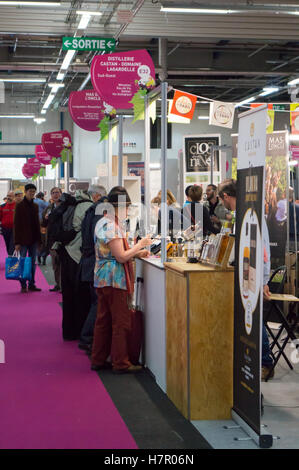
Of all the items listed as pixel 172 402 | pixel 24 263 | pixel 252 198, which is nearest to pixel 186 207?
pixel 24 263

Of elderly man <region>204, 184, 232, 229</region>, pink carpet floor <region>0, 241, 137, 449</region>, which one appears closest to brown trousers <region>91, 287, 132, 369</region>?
pink carpet floor <region>0, 241, 137, 449</region>

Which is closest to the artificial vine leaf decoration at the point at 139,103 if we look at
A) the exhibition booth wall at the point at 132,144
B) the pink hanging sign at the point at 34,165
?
the pink hanging sign at the point at 34,165

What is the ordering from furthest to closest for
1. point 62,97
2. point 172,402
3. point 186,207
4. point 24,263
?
point 62,97 < point 24,263 < point 186,207 < point 172,402

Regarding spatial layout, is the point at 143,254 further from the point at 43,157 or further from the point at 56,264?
the point at 43,157

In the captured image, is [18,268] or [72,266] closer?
[72,266]

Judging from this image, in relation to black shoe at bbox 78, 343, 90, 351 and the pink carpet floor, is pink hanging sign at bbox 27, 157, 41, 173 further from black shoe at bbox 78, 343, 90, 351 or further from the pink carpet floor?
black shoe at bbox 78, 343, 90, 351

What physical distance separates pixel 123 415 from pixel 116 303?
1.08 meters

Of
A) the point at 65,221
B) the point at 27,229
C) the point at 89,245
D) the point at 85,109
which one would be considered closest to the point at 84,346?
the point at 89,245

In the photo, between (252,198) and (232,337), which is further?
(232,337)

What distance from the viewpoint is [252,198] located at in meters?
3.61

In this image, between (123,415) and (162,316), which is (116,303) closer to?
(162,316)

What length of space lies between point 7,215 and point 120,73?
266 inches

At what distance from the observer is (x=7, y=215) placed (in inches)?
520

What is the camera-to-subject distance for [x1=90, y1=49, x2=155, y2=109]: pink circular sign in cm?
704
